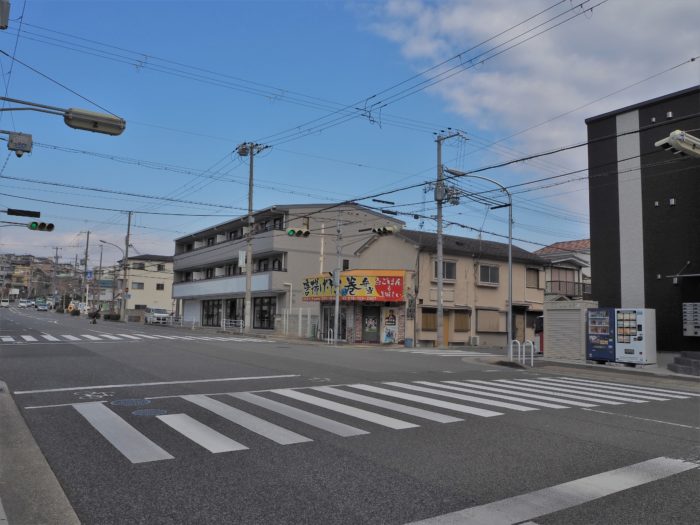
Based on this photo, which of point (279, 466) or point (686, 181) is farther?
point (686, 181)

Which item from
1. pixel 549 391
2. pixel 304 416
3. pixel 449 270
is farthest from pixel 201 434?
A: pixel 449 270

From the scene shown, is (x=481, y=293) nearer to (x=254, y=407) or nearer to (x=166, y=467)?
(x=254, y=407)

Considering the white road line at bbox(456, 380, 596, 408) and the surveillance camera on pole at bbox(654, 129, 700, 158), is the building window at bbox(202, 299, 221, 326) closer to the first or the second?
the white road line at bbox(456, 380, 596, 408)

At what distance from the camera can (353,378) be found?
13625mm

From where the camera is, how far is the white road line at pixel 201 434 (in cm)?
639

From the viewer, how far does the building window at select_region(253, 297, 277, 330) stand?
4497 cm

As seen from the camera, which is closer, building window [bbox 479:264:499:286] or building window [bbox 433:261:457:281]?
building window [bbox 433:261:457:281]

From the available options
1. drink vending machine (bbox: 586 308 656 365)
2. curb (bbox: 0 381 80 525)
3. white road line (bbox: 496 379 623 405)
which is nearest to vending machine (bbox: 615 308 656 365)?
drink vending machine (bbox: 586 308 656 365)

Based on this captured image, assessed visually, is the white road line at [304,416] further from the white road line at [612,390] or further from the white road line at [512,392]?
the white road line at [612,390]

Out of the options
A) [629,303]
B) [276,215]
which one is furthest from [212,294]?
[629,303]

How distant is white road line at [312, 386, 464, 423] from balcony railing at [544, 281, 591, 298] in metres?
33.4

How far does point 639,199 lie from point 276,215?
29549 millimetres

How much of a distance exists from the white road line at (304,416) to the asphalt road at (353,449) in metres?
0.06

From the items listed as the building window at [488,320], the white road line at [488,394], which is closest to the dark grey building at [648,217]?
the white road line at [488,394]
